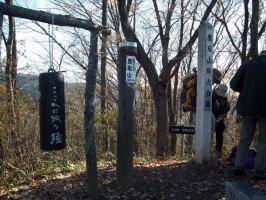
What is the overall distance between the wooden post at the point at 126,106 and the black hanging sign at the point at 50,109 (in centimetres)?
93

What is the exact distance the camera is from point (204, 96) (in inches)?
227

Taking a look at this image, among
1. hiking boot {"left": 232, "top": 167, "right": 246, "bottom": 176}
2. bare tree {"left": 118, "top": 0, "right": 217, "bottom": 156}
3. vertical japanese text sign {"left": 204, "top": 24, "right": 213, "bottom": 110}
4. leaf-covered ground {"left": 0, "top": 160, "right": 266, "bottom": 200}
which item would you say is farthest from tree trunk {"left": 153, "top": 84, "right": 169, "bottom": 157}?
hiking boot {"left": 232, "top": 167, "right": 246, "bottom": 176}

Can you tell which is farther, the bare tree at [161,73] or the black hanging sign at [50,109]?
the bare tree at [161,73]

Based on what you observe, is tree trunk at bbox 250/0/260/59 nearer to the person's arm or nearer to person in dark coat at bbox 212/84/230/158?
person in dark coat at bbox 212/84/230/158

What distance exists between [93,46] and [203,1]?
861 centimetres

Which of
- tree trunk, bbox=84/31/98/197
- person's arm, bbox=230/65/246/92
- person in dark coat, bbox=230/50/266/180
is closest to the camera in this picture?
tree trunk, bbox=84/31/98/197

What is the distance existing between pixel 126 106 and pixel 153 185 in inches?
50.5

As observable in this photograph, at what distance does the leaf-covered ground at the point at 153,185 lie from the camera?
15.6 ft

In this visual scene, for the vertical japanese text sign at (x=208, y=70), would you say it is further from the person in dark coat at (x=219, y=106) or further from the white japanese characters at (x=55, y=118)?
the white japanese characters at (x=55, y=118)

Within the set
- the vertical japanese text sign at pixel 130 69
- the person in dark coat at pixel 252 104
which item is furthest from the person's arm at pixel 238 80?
the vertical japanese text sign at pixel 130 69

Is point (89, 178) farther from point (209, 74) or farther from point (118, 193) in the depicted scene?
point (209, 74)

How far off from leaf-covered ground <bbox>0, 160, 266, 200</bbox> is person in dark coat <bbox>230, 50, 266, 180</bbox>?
33cm

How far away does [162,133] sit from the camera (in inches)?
405

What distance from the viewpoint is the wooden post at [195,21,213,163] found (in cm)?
579
